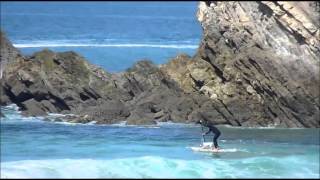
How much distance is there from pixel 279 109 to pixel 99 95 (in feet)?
35.4

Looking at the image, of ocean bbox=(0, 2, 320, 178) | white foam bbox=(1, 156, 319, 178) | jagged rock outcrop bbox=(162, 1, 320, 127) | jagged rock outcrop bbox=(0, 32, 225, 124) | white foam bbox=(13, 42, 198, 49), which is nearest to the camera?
white foam bbox=(1, 156, 319, 178)

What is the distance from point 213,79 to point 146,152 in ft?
37.8

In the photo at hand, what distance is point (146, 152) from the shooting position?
38844 millimetres

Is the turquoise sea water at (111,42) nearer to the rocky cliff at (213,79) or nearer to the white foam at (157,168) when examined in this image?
the rocky cliff at (213,79)

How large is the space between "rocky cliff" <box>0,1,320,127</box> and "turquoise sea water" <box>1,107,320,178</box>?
4.43 feet

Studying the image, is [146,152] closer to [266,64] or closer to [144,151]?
[144,151]

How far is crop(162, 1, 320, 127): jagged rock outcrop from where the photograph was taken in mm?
44875

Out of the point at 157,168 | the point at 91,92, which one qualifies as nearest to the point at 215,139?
the point at 157,168

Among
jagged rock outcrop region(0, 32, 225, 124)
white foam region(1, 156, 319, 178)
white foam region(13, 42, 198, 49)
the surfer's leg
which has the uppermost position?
white foam region(13, 42, 198, 49)

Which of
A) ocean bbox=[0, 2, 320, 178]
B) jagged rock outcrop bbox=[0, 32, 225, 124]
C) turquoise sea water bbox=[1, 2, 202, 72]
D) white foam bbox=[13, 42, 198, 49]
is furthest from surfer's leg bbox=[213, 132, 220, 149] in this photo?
white foam bbox=[13, 42, 198, 49]

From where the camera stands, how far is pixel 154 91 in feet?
164

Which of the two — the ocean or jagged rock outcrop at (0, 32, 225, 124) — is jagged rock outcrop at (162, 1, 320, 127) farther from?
jagged rock outcrop at (0, 32, 225, 124)

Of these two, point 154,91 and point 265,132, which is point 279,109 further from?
point 154,91

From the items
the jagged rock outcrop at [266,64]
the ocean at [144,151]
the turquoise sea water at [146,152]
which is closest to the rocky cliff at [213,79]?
the jagged rock outcrop at [266,64]
